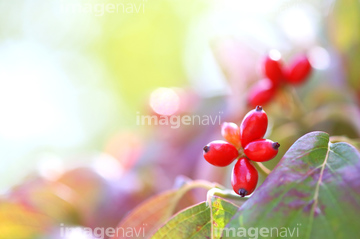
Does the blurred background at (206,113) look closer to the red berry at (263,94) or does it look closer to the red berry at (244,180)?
the red berry at (263,94)

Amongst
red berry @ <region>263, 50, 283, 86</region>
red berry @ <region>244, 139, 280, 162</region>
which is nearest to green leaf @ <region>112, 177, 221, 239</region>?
red berry @ <region>244, 139, 280, 162</region>

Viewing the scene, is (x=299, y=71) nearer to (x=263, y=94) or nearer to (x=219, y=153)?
(x=263, y=94)

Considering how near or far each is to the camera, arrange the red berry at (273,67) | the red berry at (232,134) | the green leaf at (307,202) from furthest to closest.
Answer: the red berry at (273,67), the red berry at (232,134), the green leaf at (307,202)

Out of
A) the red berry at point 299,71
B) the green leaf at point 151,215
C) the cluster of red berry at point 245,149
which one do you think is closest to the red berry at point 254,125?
the cluster of red berry at point 245,149

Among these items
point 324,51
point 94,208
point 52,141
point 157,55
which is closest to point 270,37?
point 324,51

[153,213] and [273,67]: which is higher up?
[273,67]

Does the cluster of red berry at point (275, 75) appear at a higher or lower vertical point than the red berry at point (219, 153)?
higher

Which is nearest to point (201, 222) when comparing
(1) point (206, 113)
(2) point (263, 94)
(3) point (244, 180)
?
(3) point (244, 180)
